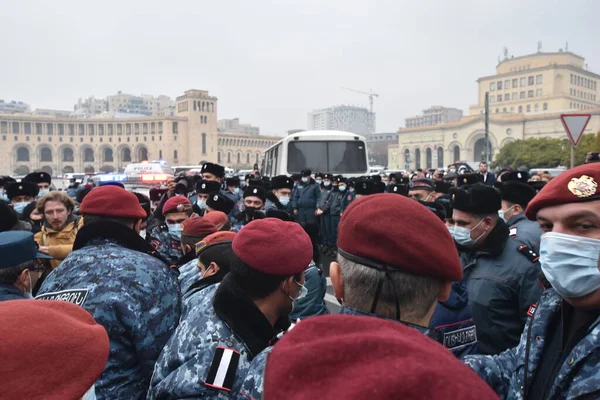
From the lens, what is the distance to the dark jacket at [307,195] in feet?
39.7

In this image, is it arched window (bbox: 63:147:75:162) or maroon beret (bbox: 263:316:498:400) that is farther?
arched window (bbox: 63:147:75:162)

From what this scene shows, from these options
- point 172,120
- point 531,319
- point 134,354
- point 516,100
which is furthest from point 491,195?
point 172,120

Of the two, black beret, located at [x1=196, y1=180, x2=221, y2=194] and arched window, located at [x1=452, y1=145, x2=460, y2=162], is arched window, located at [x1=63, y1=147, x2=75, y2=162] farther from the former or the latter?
black beret, located at [x1=196, y1=180, x2=221, y2=194]

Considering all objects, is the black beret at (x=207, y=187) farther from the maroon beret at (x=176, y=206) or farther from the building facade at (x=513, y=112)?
the building facade at (x=513, y=112)

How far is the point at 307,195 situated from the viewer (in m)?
12.1

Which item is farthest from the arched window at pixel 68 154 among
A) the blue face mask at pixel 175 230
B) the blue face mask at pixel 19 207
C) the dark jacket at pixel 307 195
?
A: the blue face mask at pixel 175 230

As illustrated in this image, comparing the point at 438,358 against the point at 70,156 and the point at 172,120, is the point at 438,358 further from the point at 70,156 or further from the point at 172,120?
the point at 70,156

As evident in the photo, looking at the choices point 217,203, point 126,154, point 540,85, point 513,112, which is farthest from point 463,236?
point 126,154

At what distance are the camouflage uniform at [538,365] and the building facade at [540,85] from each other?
314 feet

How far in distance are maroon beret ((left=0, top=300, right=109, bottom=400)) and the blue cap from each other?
168 centimetres

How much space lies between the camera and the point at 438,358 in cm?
80

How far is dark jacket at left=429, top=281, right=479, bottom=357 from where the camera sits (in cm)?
206

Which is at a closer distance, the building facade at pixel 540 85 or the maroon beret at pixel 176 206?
the maroon beret at pixel 176 206

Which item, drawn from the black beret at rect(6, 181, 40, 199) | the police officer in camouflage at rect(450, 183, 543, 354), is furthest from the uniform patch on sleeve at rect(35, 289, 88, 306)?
the black beret at rect(6, 181, 40, 199)
